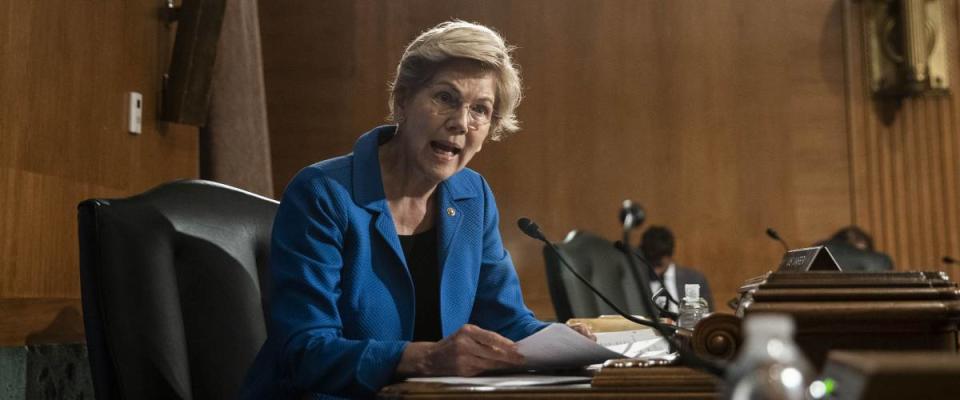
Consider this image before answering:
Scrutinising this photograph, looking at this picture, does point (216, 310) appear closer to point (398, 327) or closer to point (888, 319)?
point (398, 327)

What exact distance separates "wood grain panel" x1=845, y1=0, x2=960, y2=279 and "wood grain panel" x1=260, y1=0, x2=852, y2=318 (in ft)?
0.25

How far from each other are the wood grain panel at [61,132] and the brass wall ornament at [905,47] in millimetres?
3942

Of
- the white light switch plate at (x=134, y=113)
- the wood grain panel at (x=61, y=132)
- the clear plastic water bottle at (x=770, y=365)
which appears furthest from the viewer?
the white light switch plate at (x=134, y=113)

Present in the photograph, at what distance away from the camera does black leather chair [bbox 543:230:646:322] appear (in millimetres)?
3486

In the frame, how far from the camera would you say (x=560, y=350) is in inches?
60.6

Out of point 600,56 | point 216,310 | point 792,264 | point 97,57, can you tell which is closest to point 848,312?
point 792,264

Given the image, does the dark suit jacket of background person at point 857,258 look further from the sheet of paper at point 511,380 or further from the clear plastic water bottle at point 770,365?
the clear plastic water bottle at point 770,365

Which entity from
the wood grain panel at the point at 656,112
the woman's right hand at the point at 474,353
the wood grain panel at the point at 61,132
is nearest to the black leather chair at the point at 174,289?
the woman's right hand at the point at 474,353

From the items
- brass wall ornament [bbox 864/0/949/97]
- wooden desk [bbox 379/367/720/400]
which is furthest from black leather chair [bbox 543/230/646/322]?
brass wall ornament [bbox 864/0/949/97]

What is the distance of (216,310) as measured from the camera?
204cm

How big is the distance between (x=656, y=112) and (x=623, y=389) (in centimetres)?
491

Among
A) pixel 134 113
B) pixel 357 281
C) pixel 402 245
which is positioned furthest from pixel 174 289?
pixel 134 113

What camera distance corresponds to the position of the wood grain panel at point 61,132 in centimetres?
258

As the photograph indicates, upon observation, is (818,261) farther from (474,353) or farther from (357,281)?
(357,281)
